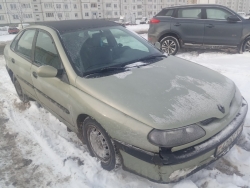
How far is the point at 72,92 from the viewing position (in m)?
2.42

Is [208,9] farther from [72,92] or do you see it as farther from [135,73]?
[72,92]

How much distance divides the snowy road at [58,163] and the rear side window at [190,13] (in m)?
4.07

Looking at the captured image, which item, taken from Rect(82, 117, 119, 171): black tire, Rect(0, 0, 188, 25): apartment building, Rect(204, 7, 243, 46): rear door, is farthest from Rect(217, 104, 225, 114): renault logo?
Rect(0, 0, 188, 25): apartment building

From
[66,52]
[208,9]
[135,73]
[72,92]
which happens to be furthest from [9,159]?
[208,9]

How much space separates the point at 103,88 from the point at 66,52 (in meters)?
0.76

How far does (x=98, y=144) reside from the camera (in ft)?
7.88

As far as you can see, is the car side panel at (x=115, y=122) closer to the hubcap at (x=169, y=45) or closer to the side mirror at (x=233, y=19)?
the hubcap at (x=169, y=45)

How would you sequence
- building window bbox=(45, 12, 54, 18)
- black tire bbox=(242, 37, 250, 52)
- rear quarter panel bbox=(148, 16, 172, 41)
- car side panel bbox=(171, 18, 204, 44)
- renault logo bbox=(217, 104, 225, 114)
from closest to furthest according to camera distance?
renault logo bbox=(217, 104, 225, 114)
black tire bbox=(242, 37, 250, 52)
car side panel bbox=(171, 18, 204, 44)
rear quarter panel bbox=(148, 16, 172, 41)
building window bbox=(45, 12, 54, 18)

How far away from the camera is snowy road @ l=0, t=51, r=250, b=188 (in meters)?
2.18

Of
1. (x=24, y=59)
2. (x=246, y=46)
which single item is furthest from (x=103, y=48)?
(x=246, y=46)

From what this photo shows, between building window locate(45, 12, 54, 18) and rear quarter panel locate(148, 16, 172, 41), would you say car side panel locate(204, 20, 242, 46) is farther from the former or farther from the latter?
building window locate(45, 12, 54, 18)

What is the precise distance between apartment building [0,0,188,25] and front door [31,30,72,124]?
42.9 metres

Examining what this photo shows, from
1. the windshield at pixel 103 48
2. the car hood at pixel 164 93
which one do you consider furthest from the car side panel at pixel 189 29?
the car hood at pixel 164 93

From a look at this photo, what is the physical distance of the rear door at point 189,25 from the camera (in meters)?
6.91
